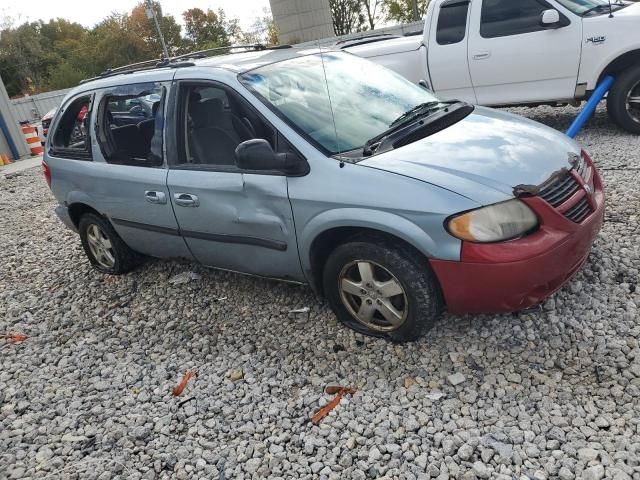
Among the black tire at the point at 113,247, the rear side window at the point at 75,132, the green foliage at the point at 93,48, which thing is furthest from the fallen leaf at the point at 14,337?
the green foliage at the point at 93,48

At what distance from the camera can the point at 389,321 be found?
3162mm

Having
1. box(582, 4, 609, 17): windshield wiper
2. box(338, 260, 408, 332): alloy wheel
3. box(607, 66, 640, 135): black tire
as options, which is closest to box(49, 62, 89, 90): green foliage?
box(582, 4, 609, 17): windshield wiper

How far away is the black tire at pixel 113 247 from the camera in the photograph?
4609 millimetres

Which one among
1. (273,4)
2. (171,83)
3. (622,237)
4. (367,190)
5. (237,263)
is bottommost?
(622,237)

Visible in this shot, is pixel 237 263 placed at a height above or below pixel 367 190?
below

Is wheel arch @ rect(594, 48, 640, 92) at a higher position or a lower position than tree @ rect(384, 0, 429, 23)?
lower

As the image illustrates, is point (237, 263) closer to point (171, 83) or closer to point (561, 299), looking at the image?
point (171, 83)

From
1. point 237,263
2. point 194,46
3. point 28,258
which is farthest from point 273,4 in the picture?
point 237,263

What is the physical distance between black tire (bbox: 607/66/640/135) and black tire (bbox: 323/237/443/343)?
470cm

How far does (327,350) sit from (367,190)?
105cm

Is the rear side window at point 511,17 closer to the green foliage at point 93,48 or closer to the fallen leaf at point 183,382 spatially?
the fallen leaf at point 183,382

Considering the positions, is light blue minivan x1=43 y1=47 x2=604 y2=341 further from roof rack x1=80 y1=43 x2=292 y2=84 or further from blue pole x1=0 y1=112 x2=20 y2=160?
blue pole x1=0 y1=112 x2=20 y2=160

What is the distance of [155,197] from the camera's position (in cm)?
383

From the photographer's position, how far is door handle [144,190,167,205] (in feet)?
12.4
